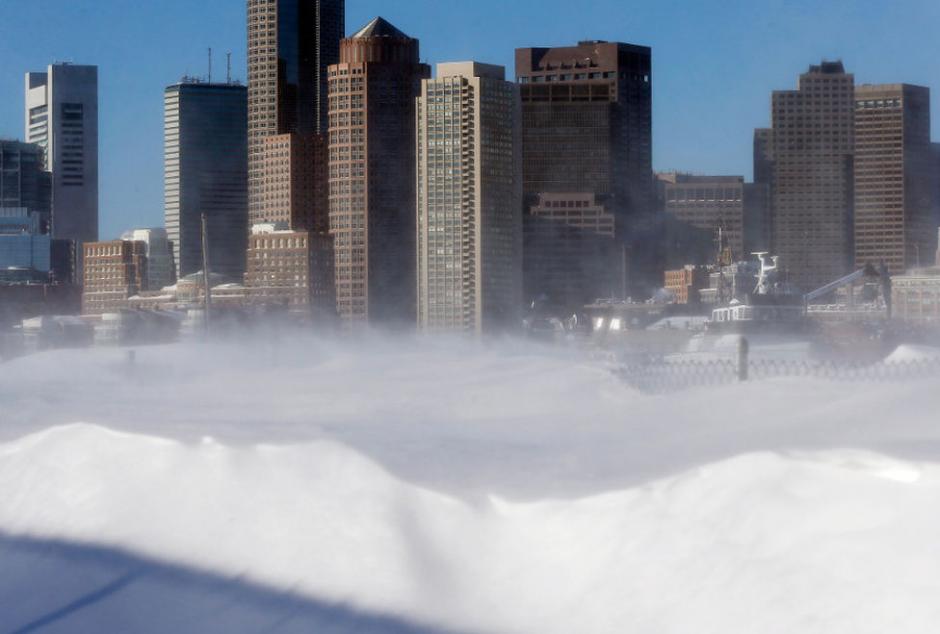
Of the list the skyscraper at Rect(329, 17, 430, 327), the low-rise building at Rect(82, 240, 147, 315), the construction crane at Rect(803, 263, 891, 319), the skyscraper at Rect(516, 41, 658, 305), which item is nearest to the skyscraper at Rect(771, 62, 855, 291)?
the skyscraper at Rect(516, 41, 658, 305)

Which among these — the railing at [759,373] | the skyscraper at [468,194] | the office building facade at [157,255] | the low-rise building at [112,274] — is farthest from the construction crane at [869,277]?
the office building facade at [157,255]

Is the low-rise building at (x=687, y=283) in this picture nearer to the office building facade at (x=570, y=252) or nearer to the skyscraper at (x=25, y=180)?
the office building facade at (x=570, y=252)

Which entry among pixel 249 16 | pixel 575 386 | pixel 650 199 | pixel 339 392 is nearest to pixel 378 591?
pixel 575 386

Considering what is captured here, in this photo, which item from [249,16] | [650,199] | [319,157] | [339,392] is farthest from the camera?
[249,16]

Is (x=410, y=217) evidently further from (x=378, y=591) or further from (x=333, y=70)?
(x=378, y=591)

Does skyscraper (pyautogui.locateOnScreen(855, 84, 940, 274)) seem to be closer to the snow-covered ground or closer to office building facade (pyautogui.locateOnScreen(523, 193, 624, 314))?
office building facade (pyautogui.locateOnScreen(523, 193, 624, 314))
